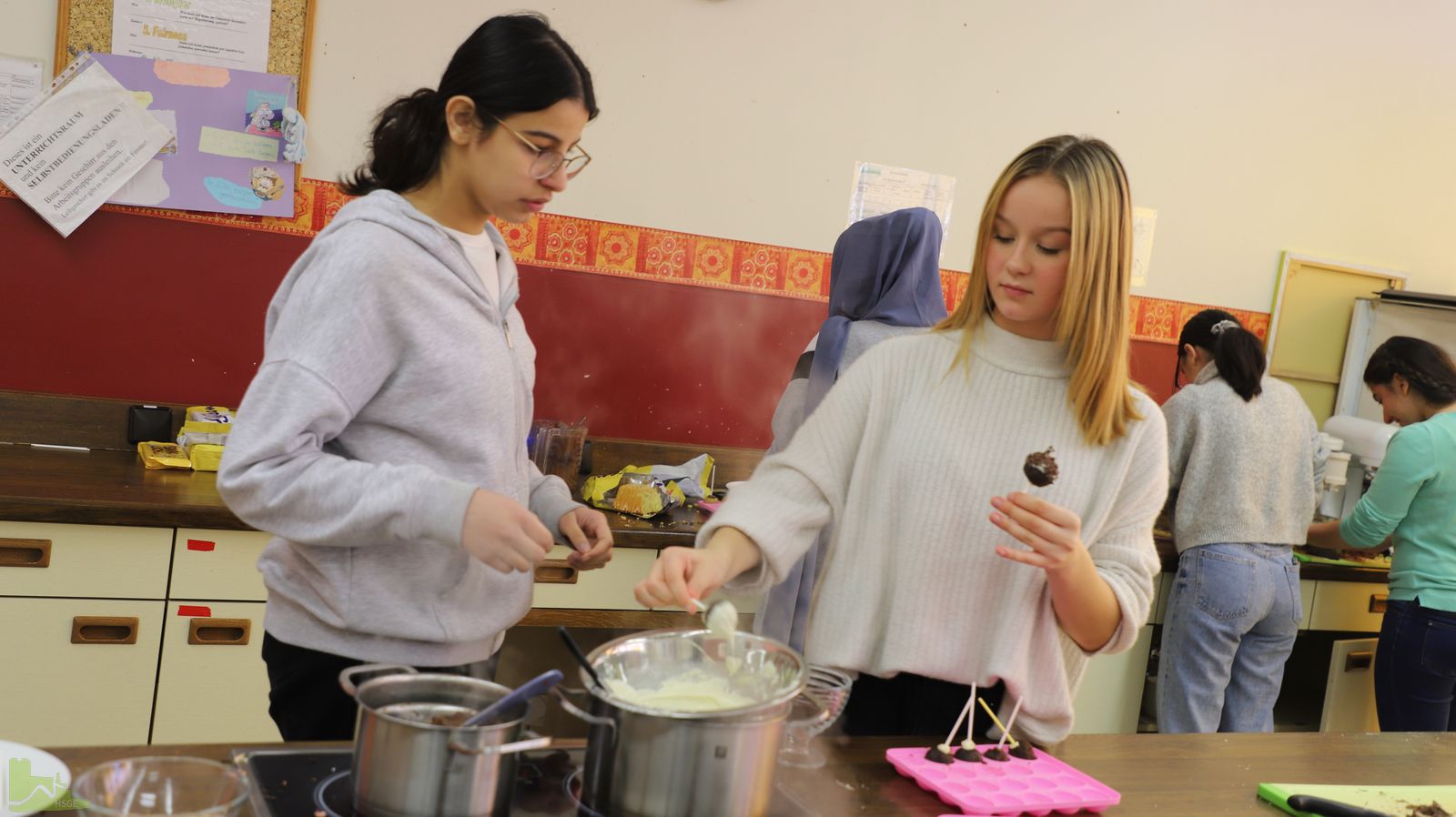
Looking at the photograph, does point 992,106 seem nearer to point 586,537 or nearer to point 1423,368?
point 1423,368

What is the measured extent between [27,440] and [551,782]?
2.28m

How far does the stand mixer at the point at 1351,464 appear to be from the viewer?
12.9 ft

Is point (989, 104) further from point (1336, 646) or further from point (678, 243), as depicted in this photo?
point (1336, 646)

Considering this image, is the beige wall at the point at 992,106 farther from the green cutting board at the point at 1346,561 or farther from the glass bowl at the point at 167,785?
the glass bowl at the point at 167,785

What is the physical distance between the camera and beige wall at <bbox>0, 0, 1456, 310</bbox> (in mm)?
3330

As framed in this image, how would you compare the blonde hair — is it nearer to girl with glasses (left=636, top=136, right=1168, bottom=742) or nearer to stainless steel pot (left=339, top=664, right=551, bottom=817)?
girl with glasses (left=636, top=136, right=1168, bottom=742)

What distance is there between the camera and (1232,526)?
11.1 feet

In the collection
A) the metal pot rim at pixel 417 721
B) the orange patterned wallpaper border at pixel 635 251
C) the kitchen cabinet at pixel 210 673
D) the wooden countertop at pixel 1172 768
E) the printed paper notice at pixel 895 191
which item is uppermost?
the printed paper notice at pixel 895 191

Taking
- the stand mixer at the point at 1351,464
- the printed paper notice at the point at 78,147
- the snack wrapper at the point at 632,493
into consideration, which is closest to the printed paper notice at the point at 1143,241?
the stand mixer at the point at 1351,464

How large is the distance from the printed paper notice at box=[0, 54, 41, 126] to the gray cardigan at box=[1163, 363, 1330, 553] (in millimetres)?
3163

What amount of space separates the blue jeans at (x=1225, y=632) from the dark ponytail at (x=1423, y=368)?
67 cm

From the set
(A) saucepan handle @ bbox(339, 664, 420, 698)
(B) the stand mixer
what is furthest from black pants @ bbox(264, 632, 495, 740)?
(B) the stand mixer

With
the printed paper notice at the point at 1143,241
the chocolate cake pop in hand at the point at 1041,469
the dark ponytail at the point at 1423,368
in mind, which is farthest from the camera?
the printed paper notice at the point at 1143,241

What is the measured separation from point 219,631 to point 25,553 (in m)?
0.42
